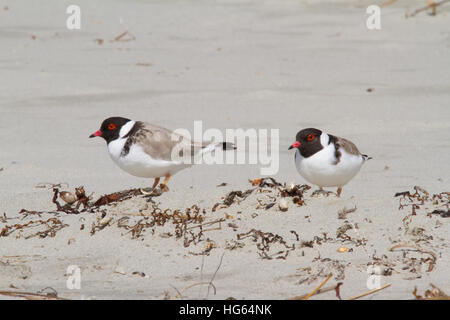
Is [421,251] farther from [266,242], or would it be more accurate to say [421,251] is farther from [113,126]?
[113,126]

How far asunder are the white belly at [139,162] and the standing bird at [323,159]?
3.06 ft

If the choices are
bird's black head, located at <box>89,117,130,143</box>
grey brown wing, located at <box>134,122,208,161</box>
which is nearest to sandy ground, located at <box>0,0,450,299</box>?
grey brown wing, located at <box>134,122,208,161</box>

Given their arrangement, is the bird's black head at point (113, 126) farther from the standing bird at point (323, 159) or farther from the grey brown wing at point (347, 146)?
the grey brown wing at point (347, 146)

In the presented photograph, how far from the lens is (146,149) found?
5457 millimetres

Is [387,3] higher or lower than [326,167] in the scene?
higher

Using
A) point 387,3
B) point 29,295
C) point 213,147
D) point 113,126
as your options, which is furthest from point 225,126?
point 387,3

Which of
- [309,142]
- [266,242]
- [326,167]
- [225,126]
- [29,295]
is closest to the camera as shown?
[29,295]

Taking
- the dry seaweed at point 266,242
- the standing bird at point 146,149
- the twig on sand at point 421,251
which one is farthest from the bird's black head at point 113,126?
the twig on sand at point 421,251

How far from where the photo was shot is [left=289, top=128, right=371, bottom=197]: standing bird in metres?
5.42

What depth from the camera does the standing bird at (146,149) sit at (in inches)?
215
